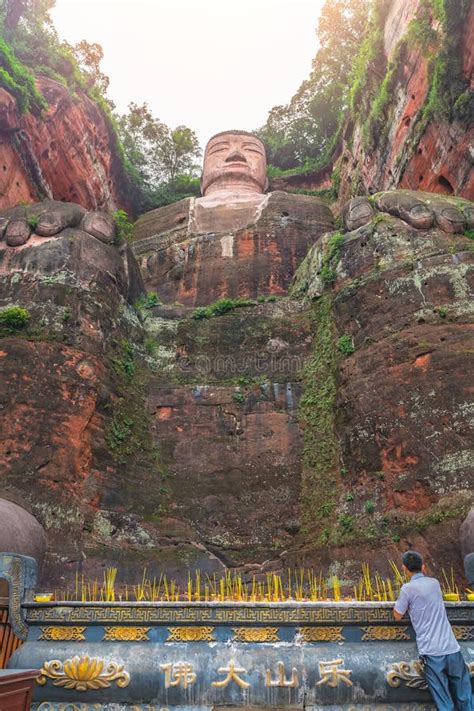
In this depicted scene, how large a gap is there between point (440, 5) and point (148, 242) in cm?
1122

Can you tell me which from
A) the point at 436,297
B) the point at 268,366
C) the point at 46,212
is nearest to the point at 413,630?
the point at 436,297

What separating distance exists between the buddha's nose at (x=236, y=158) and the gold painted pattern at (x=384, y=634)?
22.3 m

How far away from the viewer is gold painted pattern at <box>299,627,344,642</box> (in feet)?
15.5

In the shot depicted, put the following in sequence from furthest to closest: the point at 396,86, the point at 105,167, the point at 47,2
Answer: the point at 105,167, the point at 47,2, the point at 396,86

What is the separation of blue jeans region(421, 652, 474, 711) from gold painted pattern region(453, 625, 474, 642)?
0.57 metres

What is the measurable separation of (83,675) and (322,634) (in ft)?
6.23

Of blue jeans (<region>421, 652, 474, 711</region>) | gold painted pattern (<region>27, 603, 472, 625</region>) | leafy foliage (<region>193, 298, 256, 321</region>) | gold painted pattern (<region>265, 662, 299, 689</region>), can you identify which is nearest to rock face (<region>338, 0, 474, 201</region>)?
leafy foliage (<region>193, 298, 256, 321</region>)

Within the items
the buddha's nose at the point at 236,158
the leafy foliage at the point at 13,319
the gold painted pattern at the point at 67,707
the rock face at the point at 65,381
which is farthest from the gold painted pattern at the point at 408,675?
the buddha's nose at the point at 236,158

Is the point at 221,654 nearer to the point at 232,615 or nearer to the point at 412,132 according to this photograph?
the point at 232,615

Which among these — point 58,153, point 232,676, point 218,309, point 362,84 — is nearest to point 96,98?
point 58,153

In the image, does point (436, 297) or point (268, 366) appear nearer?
point (436, 297)

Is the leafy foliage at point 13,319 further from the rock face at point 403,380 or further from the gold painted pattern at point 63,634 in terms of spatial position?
the gold painted pattern at point 63,634

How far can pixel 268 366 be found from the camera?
38.9 feet

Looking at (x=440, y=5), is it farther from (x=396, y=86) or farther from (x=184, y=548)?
(x=184, y=548)
